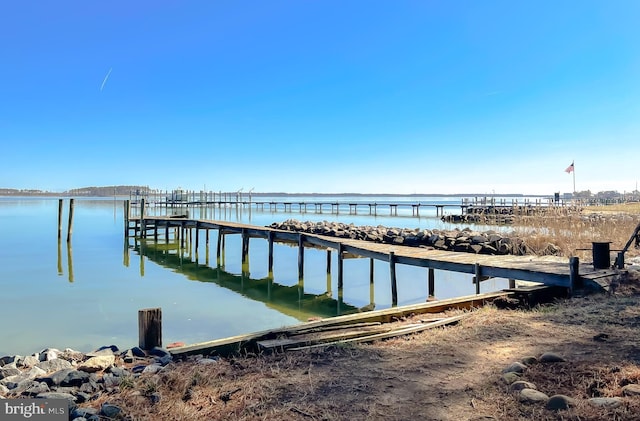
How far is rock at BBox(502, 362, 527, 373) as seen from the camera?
3.71 metres

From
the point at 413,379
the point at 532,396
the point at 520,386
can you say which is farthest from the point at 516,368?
the point at 413,379

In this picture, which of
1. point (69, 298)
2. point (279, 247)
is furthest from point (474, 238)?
point (279, 247)

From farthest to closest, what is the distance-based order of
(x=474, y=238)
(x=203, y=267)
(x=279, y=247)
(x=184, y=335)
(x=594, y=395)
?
(x=279, y=247) < (x=203, y=267) < (x=474, y=238) < (x=184, y=335) < (x=594, y=395)

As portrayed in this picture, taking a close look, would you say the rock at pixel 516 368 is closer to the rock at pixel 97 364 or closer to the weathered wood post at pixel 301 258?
the rock at pixel 97 364

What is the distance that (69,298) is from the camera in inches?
490

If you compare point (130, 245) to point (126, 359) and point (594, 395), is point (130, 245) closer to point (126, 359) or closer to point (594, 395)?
point (126, 359)

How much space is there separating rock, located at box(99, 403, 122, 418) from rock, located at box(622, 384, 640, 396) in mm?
3666

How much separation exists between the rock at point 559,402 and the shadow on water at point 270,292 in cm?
831

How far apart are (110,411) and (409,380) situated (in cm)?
233

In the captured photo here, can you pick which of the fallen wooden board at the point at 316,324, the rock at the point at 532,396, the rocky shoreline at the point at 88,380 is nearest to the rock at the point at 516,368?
the rock at the point at 532,396

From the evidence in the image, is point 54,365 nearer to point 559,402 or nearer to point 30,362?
point 30,362

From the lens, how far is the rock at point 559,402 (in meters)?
2.99

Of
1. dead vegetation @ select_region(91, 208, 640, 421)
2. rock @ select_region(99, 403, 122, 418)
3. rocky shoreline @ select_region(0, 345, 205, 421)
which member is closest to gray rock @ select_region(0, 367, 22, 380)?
rocky shoreline @ select_region(0, 345, 205, 421)

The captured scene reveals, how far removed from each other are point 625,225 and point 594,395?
1270 centimetres
